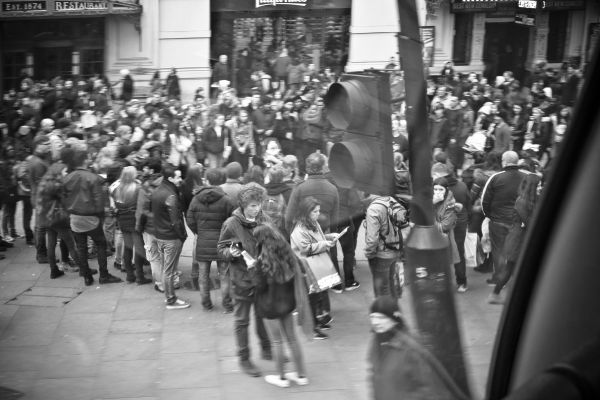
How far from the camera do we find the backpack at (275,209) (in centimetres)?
780

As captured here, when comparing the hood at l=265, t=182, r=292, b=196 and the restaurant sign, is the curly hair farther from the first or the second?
the restaurant sign

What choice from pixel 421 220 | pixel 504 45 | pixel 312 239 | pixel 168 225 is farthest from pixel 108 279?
pixel 504 45

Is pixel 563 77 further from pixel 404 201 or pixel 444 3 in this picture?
pixel 404 201

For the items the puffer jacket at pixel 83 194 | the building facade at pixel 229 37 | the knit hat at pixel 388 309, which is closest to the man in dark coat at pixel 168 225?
the puffer jacket at pixel 83 194

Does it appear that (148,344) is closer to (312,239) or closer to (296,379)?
(296,379)

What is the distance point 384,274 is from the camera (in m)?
8.42

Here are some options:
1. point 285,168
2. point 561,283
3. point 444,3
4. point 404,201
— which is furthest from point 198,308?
point 444,3

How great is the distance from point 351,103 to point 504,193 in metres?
5.35

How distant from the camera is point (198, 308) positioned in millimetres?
9383

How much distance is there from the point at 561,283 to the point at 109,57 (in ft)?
81.2

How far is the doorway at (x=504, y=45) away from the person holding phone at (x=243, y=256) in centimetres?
1854

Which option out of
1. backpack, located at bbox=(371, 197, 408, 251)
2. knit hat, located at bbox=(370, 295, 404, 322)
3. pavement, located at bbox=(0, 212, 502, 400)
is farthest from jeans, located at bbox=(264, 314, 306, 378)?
knit hat, located at bbox=(370, 295, 404, 322)

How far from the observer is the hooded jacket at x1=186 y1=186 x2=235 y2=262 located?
8648 millimetres

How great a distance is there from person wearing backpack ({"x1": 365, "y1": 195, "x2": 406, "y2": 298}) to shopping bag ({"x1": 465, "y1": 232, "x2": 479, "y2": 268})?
2511mm
